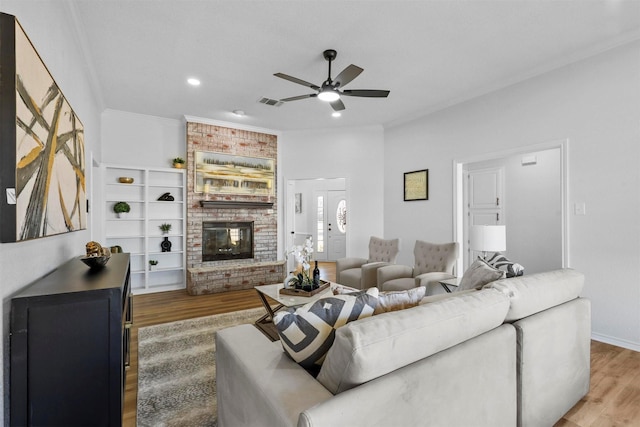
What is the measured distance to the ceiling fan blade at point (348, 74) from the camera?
2.64 meters

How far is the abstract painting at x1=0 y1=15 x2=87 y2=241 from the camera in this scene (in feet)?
4.12

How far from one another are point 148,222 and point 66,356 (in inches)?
161

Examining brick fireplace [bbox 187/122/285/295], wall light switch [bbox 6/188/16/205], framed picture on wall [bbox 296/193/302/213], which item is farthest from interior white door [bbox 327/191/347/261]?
wall light switch [bbox 6/188/16/205]

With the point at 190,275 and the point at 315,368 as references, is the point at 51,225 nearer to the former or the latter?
the point at 315,368

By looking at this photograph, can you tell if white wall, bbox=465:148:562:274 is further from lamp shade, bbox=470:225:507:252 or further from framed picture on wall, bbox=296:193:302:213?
framed picture on wall, bbox=296:193:302:213

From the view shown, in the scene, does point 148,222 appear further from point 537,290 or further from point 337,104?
point 537,290

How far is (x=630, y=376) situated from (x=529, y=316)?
1594 millimetres

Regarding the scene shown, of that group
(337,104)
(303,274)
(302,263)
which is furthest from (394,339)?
(337,104)

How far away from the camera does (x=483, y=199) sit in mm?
5391

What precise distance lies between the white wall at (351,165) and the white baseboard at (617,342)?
3187 mm

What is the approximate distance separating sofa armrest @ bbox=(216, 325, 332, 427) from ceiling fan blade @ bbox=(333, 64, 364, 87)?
2209 millimetres

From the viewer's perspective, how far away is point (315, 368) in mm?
1223

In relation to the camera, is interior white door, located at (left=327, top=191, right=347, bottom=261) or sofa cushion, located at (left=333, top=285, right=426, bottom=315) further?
interior white door, located at (left=327, top=191, right=347, bottom=261)

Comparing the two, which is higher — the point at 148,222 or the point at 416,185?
the point at 416,185
